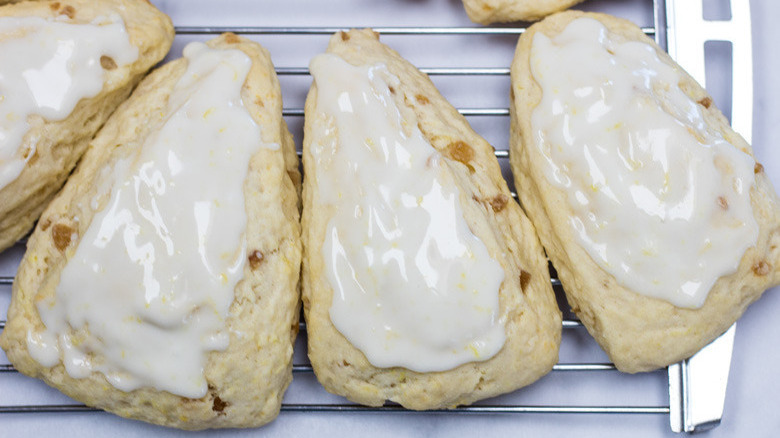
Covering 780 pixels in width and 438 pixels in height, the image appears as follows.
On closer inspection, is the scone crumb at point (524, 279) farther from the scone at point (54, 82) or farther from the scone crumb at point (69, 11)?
the scone crumb at point (69, 11)

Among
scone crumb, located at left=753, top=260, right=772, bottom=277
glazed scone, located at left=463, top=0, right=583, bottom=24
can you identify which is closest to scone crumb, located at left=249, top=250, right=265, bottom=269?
glazed scone, located at left=463, top=0, right=583, bottom=24

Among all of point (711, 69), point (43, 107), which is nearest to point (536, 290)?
point (711, 69)

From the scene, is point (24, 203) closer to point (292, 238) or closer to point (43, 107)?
point (43, 107)

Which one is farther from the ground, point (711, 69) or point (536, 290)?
point (711, 69)

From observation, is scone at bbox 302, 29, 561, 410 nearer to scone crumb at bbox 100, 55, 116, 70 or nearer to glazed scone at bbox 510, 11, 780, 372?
glazed scone at bbox 510, 11, 780, 372

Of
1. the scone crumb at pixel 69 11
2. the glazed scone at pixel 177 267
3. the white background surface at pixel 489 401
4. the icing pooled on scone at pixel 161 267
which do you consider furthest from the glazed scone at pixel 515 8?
the scone crumb at pixel 69 11

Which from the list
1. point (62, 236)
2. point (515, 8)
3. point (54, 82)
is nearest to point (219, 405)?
point (62, 236)
